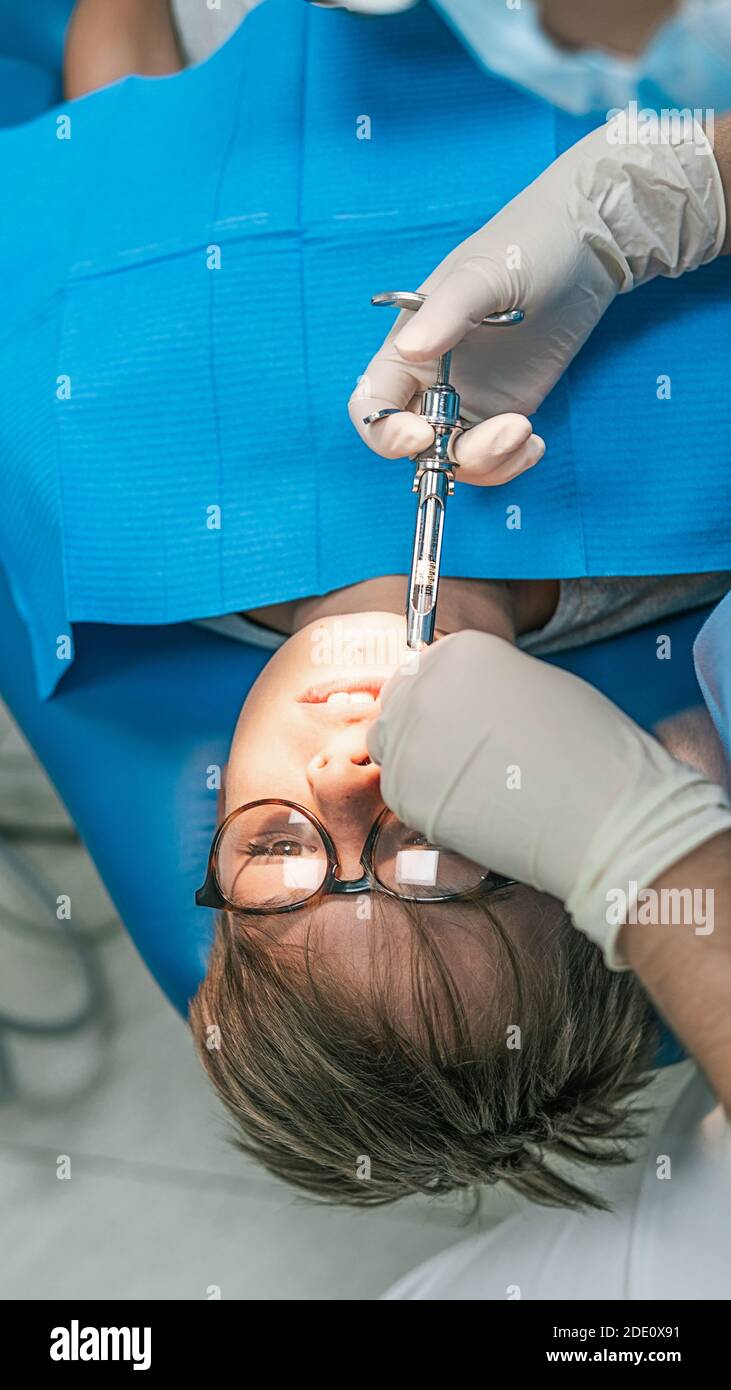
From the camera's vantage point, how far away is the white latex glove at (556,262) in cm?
102

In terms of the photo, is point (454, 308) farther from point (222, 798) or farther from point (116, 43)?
point (116, 43)

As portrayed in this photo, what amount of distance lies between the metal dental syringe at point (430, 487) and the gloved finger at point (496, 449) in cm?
1

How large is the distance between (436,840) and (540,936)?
0.15 m

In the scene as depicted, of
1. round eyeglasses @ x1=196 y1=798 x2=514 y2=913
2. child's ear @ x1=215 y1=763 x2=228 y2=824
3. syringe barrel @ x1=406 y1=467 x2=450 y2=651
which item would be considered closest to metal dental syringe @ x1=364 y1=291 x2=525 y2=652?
syringe barrel @ x1=406 y1=467 x2=450 y2=651

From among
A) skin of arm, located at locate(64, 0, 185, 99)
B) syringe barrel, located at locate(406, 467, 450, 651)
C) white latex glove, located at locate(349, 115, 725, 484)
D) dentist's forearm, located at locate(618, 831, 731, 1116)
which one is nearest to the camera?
dentist's forearm, located at locate(618, 831, 731, 1116)

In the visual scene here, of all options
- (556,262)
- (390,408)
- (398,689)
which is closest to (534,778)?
(398,689)

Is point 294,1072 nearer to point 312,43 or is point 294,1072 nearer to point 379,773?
point 379,773

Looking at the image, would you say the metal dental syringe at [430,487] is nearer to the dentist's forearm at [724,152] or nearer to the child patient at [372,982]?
the child patient at [372,982]

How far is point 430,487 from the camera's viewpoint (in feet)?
2.97

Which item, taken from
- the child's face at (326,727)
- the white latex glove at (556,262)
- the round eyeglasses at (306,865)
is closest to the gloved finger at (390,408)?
the white latex glove at (556,262)

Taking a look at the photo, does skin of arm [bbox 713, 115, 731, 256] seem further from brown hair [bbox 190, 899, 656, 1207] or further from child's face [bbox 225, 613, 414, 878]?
brown hair [bbox 190, 899, 656, 1207]

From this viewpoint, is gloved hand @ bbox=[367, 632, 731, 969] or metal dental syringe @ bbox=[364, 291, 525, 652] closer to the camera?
gloved hand @ bbox=[367, 632, 731, 969]

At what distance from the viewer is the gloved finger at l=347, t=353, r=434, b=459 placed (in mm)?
941

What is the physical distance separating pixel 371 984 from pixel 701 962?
0.27 metres
